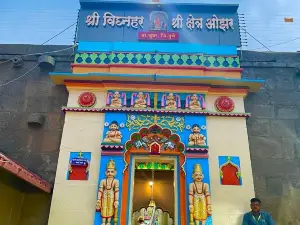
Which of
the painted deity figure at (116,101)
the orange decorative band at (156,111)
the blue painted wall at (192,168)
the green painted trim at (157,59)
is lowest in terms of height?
the blue painted wall at (192,168)

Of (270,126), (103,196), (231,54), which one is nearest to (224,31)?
(231,54)

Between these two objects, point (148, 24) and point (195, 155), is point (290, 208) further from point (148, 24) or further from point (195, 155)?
point (148, 24)

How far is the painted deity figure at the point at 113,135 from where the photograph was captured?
6668 mm

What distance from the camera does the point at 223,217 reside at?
6176 mm

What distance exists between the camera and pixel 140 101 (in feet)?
23.4

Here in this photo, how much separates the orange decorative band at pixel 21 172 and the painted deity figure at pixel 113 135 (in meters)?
1.48

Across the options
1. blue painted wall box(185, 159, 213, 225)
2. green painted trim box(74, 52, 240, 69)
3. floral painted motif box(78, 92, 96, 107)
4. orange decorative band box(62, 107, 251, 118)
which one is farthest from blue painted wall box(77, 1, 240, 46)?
blue painted wall box(185, 159, 213, 225)

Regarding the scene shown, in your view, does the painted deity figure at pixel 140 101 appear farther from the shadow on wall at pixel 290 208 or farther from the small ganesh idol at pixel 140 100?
the shadow on wall at pixel 290 208

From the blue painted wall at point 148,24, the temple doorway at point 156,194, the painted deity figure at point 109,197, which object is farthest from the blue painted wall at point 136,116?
the temple doorway at point 156,194

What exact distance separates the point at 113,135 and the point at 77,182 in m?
1.19

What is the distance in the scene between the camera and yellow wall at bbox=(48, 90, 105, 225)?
20.2ft

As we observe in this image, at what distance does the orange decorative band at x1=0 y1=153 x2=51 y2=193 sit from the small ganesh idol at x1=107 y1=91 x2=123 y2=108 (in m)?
2.12

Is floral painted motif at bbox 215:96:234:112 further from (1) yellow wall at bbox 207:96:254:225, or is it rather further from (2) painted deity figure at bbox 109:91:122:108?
(2) painted deity figure at bbox 109:91:122:108

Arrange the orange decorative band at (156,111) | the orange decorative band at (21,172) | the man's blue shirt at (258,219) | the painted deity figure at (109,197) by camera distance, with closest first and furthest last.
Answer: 1. the orange decorative band at (21,172)
2. the man's blue shirt at (258,219)
3. the painted deity figure at (109,197)
4. the orange decorative band at (156,111)
